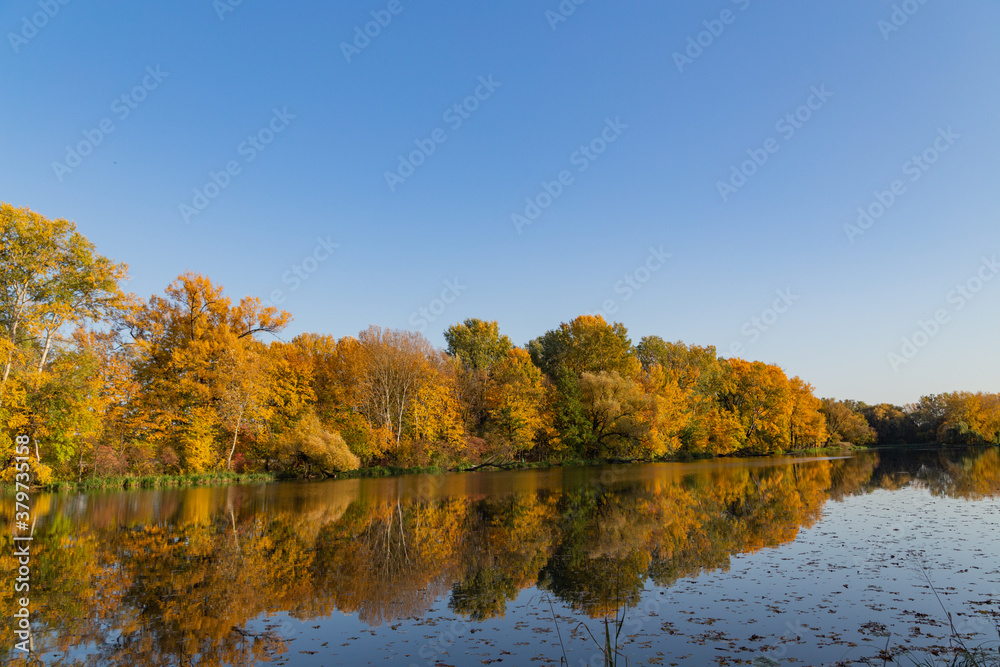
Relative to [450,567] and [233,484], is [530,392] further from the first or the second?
[450,567]

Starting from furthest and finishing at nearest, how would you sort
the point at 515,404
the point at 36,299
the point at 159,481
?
the point at 515,404, the point at 159,481, the point at 36,299

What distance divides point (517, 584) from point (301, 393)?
3668cm

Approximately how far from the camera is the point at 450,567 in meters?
10.5

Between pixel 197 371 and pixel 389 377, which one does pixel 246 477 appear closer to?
pixel 197 371

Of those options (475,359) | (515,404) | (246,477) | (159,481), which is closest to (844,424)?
(475,359)

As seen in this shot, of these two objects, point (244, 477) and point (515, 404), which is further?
point (515, 404)

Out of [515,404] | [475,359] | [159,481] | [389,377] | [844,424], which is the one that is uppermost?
[475,359]

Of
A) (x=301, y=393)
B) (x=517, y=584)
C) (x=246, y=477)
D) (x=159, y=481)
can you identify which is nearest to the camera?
(x=517, y=584)

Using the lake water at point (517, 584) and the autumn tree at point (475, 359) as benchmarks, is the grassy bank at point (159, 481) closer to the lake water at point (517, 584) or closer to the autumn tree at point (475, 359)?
the lake water at point (517, 584)

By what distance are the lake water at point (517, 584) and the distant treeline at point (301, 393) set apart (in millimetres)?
10597

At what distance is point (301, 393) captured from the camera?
42.7 metres

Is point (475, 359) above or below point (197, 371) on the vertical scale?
above

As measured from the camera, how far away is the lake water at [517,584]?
648cm

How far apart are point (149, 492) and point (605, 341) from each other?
42.5m
